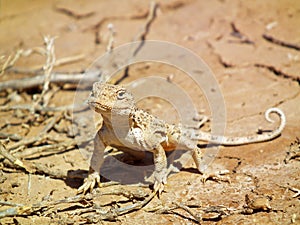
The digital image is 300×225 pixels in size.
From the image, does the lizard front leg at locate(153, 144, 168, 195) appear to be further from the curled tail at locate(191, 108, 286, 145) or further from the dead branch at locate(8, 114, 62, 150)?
the dead branch at locate(8, 114, 62, 150)

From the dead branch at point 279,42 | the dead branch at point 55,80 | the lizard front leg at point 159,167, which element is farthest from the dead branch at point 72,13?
the lizard front leg at point 159,167

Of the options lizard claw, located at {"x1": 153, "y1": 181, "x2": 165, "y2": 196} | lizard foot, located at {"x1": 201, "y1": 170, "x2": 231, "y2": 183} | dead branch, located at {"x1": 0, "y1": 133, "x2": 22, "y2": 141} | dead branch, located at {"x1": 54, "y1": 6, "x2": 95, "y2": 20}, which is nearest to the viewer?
lizard claw, located at {"x1": 153, "y1": 181, "x2": 165, "y2": 196}

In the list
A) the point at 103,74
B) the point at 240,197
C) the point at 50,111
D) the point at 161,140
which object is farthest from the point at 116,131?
the point at 103,74

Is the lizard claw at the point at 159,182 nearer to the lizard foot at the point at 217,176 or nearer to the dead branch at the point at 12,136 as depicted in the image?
the lizard foot at the point at 217,176

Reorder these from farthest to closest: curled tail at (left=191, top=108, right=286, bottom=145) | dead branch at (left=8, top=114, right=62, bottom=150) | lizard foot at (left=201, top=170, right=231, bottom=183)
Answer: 1. dead branch at (left=8, top=114, right=62, bottom=150)
2. curled tail at (left=191, top=108, right=286, bottom=145)
3. lizard foot at (left=201, top=170, right=231, bottom=183)

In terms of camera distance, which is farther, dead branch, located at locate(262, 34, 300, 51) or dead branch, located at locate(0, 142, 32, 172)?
dead branch, located at locate(262, 34, 300, 51)

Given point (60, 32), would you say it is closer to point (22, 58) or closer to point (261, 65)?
point (22, 58)

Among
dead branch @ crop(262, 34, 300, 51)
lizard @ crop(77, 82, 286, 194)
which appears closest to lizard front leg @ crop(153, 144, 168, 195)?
lizard @ crop(77, 82, 286, 194)

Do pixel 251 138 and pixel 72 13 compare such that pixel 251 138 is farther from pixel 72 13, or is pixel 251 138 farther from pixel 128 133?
pixel 72 13
